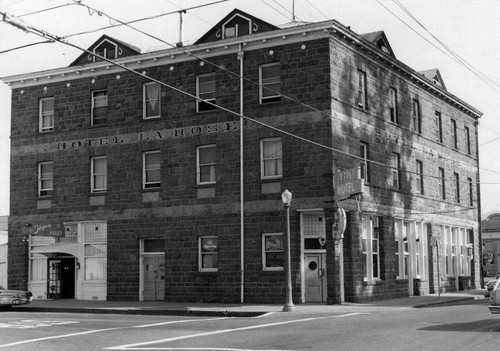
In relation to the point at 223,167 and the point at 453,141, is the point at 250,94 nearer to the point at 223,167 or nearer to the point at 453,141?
the point at 223,167

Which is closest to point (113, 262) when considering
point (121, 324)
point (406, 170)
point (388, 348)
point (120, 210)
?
point (120, 210)

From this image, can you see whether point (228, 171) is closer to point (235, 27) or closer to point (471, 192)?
point (235, 27)

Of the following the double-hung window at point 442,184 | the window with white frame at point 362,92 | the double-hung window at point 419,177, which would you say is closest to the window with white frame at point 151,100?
the window with white frame at point 362,92

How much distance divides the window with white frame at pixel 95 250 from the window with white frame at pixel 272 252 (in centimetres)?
804

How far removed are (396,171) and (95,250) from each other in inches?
582

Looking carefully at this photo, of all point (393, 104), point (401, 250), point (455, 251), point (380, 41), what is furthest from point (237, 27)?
point (455, 251)

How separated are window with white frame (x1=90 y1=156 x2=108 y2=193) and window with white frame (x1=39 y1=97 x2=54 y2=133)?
3.20 m

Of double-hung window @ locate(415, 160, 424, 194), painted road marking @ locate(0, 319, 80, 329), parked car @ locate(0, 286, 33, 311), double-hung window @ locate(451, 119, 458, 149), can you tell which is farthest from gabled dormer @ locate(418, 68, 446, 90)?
painted road marking @ locate(0, 319, 80, 329)

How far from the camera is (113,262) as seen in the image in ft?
109

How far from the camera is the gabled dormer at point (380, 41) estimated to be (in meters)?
34.9

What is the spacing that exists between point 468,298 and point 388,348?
71.5 ft

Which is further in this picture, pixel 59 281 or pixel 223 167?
pixel 59 281

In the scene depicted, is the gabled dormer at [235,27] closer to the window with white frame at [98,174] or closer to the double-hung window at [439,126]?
the window with white frame at [98,174]

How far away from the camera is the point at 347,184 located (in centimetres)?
2806
